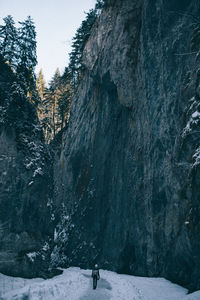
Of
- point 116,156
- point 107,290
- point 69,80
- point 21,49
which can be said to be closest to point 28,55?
point 21,49

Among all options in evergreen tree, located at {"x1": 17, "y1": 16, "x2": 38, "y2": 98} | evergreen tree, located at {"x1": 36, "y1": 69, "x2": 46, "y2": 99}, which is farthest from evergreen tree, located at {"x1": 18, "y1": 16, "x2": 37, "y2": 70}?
evergreen tree, located at {"x1": 36, "y1": 69, "x2": 46, "y2": 99}

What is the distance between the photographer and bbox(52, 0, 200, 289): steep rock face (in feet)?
39.2

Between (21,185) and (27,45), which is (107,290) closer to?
(21,185)

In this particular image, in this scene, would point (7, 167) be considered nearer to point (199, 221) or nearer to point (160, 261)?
point (160, 261)

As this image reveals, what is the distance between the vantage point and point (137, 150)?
Result: 18.2 metres

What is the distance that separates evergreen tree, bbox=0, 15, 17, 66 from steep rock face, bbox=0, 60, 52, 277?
6.25ft

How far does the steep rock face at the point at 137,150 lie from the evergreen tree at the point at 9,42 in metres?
8.88

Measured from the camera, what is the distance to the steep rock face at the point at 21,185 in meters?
19.9

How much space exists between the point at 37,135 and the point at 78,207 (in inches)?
345

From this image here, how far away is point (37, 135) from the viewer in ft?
85.4

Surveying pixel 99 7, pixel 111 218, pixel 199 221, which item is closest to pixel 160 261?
pixel 199 221

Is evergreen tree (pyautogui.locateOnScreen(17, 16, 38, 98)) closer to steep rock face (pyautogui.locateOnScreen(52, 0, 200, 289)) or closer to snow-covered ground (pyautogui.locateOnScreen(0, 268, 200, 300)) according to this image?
steep rock face (pyautogui.locateOnScreen(52, 0, 200, 289))

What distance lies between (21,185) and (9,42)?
1814 centimetres

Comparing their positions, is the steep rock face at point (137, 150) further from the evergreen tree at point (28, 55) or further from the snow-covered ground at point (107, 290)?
the evergreen tree at point (28, 55)
